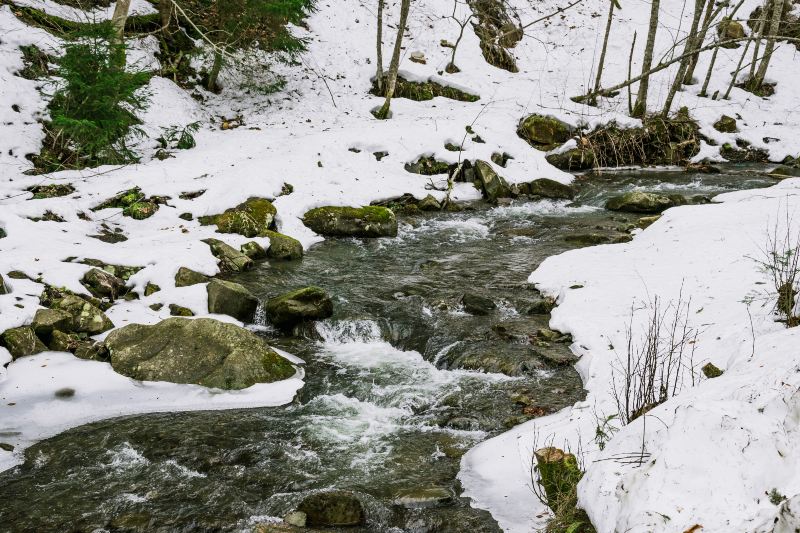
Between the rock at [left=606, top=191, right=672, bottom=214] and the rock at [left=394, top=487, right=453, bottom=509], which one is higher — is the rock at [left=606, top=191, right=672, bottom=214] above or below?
above

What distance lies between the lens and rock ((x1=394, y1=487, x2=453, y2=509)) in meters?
4.46

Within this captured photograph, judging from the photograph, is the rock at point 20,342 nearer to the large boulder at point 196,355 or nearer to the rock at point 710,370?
the large boulder at point 196,355

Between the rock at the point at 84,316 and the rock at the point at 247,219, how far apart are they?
360 cm

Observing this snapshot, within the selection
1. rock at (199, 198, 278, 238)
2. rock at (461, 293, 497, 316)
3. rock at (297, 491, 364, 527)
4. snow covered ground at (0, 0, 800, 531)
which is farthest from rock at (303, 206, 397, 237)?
rock at (297, 491, 364, 527)

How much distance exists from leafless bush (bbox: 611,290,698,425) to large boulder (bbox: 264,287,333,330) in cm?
385

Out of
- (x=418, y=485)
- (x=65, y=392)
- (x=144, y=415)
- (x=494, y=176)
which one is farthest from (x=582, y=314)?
(x=494, y=176)

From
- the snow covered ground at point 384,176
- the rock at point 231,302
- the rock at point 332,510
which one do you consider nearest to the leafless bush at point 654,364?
the snow covered ground at point 384,176

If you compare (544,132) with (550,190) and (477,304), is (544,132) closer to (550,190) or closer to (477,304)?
(550,190)

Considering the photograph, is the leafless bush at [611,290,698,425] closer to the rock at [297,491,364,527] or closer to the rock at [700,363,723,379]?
the rock at [700,363,723,379]

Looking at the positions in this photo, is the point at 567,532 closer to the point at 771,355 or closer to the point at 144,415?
the point at 771,355

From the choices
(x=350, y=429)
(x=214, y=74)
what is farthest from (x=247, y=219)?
(x=214, y=74)

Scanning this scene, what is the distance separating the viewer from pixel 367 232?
462 inches

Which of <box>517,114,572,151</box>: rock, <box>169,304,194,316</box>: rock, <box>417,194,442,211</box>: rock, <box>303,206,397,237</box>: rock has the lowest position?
<box>169,304,194,316</box>: rock

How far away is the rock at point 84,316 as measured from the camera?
22.1 feet
